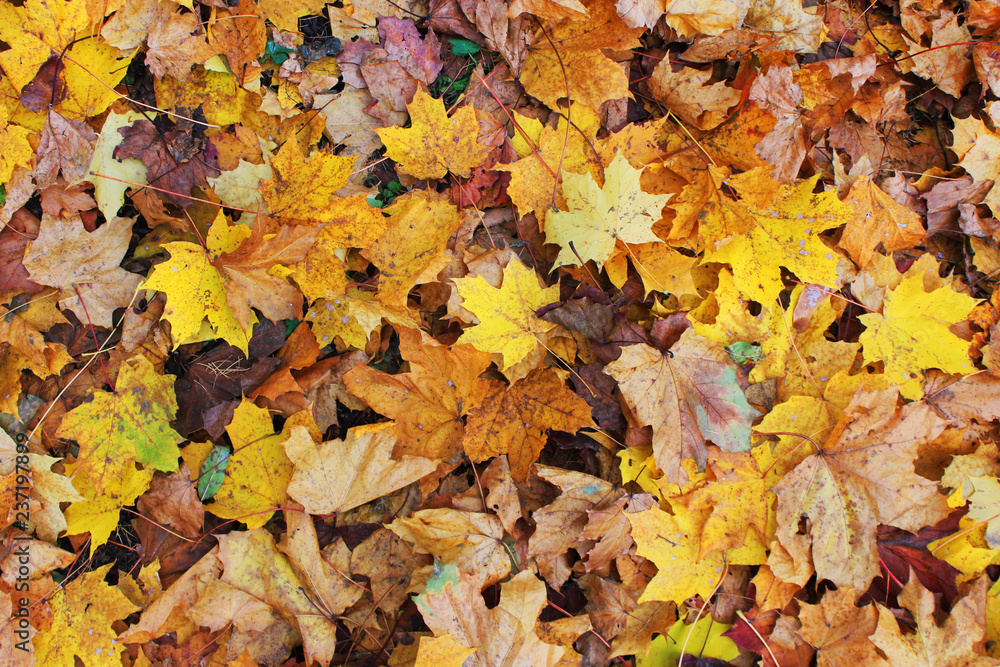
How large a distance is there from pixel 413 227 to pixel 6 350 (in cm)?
135

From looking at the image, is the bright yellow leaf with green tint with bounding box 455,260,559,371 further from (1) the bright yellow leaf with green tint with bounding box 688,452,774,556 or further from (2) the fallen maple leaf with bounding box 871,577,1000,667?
(2) the fallen maple leaf with bounding box 871,577,1000,667

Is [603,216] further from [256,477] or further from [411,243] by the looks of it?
[256,477]

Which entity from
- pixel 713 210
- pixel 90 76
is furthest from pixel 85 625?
pixel 713 210

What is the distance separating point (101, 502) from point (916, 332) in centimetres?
269

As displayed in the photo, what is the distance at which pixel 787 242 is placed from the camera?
1.75 m

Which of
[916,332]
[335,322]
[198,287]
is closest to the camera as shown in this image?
[198,287]

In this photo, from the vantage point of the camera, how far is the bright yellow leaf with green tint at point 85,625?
5.51ft

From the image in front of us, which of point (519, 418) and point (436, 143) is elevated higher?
point (436, 143)

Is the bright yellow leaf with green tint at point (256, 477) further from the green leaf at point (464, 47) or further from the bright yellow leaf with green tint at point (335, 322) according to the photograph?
the green leaf at point (464, 47)

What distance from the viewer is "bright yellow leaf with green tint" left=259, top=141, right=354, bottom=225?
168 cm

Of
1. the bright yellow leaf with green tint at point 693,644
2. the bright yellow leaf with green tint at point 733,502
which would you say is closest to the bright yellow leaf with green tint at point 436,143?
the bright yellow leaf with green tint at point 733,502

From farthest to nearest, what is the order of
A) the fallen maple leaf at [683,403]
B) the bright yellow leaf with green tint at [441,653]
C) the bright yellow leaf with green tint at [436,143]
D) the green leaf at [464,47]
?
the green leaf at [464,47]
the bright yellow leaf with green tint at [436,143]
the fallen maple leaf at [683,403]
the bright yellow leaf with green tint at [441,653]

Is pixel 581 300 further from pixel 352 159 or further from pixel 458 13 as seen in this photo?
pixel 458 13

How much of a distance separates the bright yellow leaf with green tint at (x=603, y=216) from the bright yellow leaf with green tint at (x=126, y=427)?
1.31 meters
